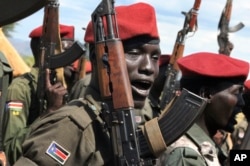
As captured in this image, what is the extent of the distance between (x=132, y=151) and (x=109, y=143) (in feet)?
0.41

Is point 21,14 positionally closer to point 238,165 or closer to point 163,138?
point 163,138

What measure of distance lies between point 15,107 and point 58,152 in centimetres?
211

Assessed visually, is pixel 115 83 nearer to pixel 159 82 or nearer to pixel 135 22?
pixel 135 22

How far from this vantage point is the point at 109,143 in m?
2.65

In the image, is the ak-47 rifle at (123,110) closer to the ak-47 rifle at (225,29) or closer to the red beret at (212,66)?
the red beret at (212,66)

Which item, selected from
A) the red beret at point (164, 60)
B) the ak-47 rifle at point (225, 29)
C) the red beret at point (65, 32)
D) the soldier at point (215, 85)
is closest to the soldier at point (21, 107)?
the red beret at point (65, 32)

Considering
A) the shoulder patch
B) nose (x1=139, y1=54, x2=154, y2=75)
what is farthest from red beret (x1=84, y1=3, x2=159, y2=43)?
the shoulder patch

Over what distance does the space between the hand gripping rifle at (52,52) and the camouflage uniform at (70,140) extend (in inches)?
83.2

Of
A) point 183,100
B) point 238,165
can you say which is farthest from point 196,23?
point 183,100

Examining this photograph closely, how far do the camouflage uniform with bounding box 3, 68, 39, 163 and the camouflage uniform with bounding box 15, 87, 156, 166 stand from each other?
173 cm

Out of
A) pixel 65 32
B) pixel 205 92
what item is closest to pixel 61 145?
pixel 205 92

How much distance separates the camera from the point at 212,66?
146 inches

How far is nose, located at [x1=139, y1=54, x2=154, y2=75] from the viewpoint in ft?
9.52

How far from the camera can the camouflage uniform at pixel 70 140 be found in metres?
2.59
